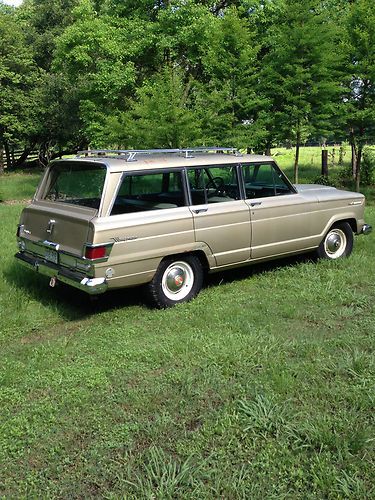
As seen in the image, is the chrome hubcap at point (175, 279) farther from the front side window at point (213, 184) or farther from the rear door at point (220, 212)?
the front side window at point (213, 184)

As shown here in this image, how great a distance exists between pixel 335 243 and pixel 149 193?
3198 millimetres

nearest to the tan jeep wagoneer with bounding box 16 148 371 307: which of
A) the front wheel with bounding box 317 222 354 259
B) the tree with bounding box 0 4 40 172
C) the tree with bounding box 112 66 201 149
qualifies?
the front wheel with bounding box 317 222 354 259

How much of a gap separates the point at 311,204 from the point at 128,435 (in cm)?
462

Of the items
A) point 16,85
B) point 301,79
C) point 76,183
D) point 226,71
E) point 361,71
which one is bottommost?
point 76,183

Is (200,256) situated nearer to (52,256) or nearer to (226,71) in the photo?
(52,256)

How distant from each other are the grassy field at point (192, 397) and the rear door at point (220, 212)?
1.86 ft

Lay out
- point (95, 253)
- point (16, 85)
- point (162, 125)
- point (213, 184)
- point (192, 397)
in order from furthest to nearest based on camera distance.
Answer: point (16, 85)
point (162, 125)
point (213, 184)
point (95, 253)
point (192, 397)

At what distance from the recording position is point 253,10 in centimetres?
1878

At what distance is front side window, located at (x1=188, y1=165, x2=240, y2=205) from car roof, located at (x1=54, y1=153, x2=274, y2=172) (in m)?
0.09

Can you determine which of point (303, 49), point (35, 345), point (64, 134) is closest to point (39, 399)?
point (35, 345)

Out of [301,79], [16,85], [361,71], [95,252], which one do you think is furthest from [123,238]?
[16,85]

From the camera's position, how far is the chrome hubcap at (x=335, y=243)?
7.37 meters

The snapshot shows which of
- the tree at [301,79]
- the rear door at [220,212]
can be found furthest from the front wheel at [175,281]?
the tree at [301,79]

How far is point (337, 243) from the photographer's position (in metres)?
7.47
